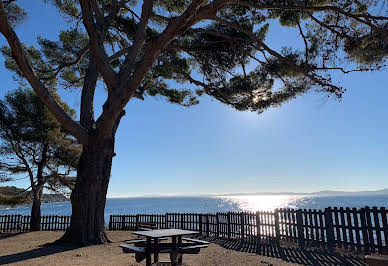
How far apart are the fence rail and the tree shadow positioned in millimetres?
6504

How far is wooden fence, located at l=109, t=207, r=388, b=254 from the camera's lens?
780 cm

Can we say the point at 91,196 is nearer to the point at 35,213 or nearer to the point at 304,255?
the point at 304,255

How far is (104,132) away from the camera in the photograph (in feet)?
30.6

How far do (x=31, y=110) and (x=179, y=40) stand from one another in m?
11.5

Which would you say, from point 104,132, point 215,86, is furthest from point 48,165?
point 215,86

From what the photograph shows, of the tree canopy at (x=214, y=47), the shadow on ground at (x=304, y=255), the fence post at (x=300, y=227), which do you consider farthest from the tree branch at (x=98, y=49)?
the fence post at (x=300, y=227)

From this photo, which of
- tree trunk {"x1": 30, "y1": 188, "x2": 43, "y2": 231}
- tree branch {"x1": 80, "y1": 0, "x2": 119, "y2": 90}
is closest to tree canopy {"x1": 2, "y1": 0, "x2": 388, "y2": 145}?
tree branch {"x1": 80, "y1": 0, "x2": 119, "y2": 90}

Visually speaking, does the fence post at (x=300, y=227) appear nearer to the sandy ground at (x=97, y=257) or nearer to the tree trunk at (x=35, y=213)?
the sandy ground at (x=97, y=257)

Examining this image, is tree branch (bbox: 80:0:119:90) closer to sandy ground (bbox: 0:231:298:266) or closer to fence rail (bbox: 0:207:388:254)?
sandy ground (bbox: 0:231:298:266)

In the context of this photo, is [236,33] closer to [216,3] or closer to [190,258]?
[216,3]

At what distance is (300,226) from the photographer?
9680mm

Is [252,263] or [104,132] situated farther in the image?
[104,132]

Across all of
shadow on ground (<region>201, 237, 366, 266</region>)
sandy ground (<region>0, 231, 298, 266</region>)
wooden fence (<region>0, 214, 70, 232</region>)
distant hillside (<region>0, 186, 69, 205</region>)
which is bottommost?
wooden fence (<region>0, 214, 70, 232</region>)

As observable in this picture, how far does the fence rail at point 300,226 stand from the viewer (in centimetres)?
781
